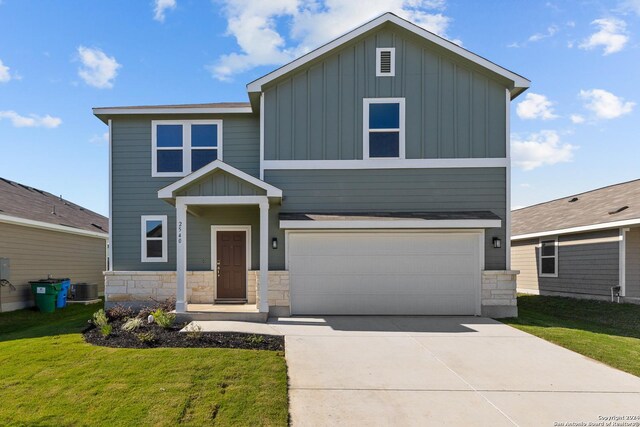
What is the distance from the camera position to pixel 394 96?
1020 cm

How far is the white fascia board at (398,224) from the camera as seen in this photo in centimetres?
943

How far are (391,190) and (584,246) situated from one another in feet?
27.8

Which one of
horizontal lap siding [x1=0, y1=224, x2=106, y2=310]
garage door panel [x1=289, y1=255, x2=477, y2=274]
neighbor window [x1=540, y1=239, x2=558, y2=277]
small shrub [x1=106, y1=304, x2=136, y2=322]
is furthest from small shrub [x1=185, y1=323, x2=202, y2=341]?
neighbor window [x1=540, y1=239, x2=558, y2=277]

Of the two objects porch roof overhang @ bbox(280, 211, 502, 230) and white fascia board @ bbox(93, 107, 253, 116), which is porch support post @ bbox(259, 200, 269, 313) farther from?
white fascia board @ bbox(93, 107, 253, 116)

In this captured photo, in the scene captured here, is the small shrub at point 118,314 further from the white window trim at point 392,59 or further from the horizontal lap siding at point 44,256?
the white window trim at point 392,59

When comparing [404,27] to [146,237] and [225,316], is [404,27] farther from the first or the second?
[146,237]

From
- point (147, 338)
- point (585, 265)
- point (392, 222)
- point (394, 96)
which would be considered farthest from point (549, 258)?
point (147, 338)

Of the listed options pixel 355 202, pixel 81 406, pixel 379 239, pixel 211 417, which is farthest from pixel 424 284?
pixel 81 406

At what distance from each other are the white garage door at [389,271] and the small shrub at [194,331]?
275cm

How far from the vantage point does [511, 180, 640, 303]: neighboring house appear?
40.1ft

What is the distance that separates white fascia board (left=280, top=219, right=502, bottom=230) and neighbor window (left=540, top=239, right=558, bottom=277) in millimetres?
7528

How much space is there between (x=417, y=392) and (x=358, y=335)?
9.57 ft

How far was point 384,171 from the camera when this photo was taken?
10.2 m

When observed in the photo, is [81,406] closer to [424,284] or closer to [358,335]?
[358,335]
